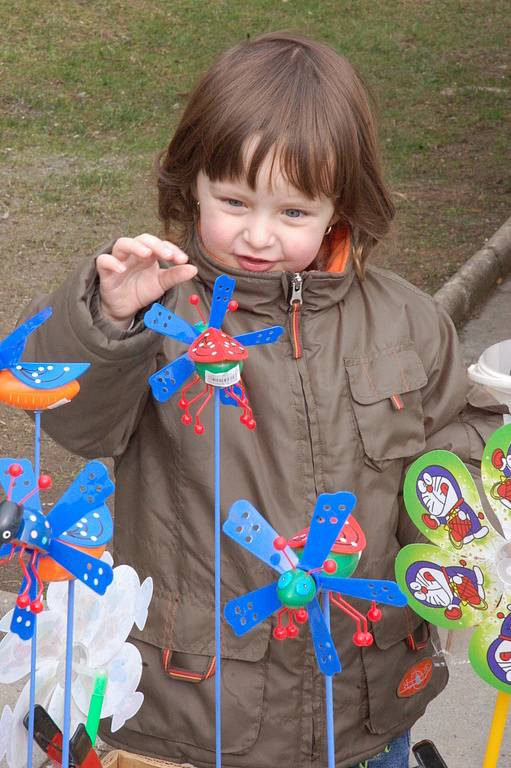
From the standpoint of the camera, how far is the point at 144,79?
21.9ft

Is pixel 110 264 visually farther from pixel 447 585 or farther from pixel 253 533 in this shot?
pixel 447 585

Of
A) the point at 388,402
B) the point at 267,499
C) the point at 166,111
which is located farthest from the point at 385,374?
the point at 166,111

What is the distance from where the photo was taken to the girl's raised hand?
48.4 inches

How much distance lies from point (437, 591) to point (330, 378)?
1.50 feet

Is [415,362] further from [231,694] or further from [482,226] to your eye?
[482,226]

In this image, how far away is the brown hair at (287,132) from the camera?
1.48 meters

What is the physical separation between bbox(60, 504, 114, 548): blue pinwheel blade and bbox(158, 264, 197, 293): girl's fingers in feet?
1.02

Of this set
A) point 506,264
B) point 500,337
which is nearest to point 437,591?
point 500,337

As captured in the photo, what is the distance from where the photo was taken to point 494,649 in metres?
1.18

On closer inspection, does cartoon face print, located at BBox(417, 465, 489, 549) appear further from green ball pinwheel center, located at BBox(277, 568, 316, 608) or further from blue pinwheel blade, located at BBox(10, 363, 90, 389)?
blue pinwheel blade, located at BBox(10, 363, 90, 389)

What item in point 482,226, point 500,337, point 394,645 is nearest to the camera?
point 394,645

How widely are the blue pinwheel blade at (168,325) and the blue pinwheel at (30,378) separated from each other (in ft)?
0.39

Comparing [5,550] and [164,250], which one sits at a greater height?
[164,250]

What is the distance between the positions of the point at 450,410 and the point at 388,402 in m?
0.12
